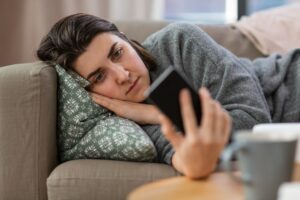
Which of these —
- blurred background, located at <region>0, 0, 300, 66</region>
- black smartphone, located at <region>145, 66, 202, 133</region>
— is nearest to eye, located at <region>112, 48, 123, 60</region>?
black smartphone, located at <region>145, 66, 202, 133</region>

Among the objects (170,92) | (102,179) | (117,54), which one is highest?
(170,92)

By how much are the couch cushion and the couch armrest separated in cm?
11

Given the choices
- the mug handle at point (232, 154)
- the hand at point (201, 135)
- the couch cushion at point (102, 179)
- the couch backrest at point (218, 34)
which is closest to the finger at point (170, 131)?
the hand at point (201, 135)

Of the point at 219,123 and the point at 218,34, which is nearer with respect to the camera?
the point at 219,123

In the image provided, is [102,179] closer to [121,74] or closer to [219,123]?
[121,74]

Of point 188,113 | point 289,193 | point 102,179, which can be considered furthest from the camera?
point 102,179

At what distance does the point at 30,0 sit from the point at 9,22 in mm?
153

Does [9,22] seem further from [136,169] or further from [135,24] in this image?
[136,169]

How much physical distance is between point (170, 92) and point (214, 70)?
67cm

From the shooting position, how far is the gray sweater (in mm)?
1454

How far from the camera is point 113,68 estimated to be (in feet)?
5.01

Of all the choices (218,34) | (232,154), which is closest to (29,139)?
(232,154)

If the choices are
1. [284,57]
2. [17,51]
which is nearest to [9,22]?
[17,51]

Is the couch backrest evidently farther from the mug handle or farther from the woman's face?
the mug handle
